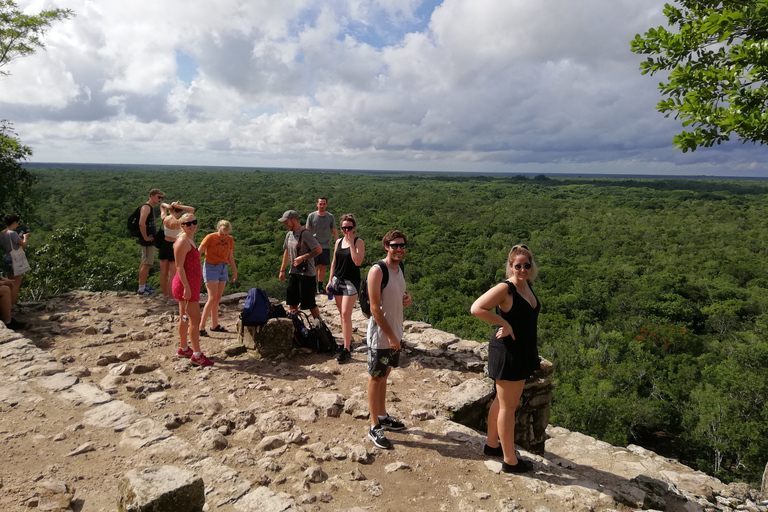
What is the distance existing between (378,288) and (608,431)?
18253 mm

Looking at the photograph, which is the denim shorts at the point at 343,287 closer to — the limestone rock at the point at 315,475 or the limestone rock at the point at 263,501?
the limestone rock at the point at 315,475

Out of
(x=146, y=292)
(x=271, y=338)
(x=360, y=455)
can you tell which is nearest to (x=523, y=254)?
(x=360, y=455)

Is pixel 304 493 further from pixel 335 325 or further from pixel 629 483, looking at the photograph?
pixel 335 325

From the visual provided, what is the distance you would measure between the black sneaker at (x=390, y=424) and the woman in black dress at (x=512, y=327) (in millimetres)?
996

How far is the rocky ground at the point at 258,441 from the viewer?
119 inches

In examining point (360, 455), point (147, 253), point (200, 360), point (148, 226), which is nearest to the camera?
point (360, 455)

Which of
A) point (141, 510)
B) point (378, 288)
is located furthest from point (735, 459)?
point (141, 510)

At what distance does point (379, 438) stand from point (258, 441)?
3.40ft

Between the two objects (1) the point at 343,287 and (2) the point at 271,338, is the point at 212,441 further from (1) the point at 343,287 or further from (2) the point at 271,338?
(1) the point at 343,287

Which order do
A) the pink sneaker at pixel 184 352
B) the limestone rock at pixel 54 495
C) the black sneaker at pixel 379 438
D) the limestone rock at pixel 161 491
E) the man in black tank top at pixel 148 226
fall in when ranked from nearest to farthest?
the limestone rock at pixel 161 491, the limestone rock at pixel 54 495, the black sneaker at pixel 379 438, the pink sneaker at pixel 184 352, the man in black tank top at pixel 148 226

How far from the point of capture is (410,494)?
314cm

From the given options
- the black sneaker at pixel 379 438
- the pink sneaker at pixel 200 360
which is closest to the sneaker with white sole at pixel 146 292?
the pink sneaker at pixel 200 360

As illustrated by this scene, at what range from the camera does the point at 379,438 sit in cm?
363

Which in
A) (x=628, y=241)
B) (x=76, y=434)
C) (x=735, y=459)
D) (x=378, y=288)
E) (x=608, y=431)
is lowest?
(x=735, y=459)
